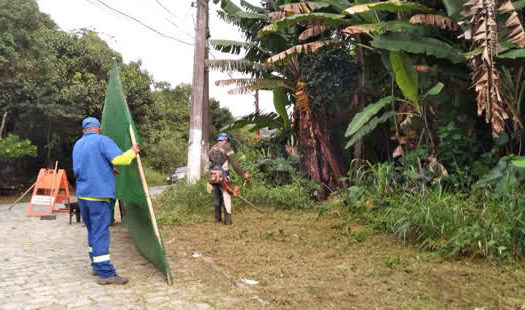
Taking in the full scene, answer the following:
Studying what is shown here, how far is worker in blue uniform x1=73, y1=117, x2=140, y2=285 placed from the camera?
473cm

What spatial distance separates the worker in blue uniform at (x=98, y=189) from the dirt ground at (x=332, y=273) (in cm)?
82

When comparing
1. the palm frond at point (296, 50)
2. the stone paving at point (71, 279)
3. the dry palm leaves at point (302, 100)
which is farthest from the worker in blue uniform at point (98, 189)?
the dry palm leaves at point (302, 100)

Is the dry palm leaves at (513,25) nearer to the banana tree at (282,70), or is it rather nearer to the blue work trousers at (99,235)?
the banana tree at (282,70)

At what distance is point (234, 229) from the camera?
7.86m

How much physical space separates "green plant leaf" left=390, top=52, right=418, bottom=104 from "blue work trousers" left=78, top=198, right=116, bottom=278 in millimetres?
4703

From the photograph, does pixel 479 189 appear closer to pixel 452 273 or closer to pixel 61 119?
pixel 452 273

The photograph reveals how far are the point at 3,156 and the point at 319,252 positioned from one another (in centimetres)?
1276

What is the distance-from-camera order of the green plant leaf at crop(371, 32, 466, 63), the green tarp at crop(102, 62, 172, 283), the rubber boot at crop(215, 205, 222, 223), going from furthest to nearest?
1. the rubber boot at crop(215, 205, 222, 223)
2. the green plant leaf at crop(371, 32, 466, 63)
3. the green tarp at crop(102, 62, 172, 283)

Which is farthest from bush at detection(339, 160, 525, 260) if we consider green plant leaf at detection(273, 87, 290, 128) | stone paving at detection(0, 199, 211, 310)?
green plant leaf at detection(273, 87, 290, 128)

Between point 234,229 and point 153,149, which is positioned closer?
point 234,229

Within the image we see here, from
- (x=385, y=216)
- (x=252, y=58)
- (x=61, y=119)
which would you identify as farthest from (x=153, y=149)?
(x=385, y=216)

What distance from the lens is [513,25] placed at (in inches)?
243

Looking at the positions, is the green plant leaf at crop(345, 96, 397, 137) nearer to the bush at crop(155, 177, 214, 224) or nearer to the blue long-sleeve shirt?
the bush at crop(155, 177, 214, 224)

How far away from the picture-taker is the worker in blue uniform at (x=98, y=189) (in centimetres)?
473
